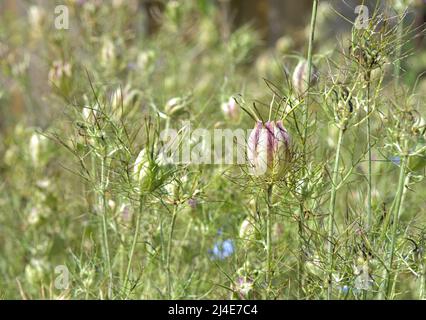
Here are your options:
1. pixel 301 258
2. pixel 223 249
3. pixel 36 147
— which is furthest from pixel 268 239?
pixel 36 147

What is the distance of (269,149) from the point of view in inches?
28.6

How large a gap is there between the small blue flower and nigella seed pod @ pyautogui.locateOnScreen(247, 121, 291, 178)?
0.93ft

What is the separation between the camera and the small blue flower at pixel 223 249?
102cm

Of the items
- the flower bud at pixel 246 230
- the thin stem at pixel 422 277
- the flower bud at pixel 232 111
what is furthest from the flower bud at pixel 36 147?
the thin stem at pixel 422 277

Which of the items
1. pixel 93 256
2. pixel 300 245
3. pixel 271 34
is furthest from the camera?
pixel 271 34

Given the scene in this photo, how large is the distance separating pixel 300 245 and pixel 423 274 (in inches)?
6.0

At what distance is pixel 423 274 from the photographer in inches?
30.4

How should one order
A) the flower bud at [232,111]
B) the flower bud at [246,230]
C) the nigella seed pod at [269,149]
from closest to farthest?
the nigella seed pod at [269,149] → the flower bud at [246,230] → the flower bud at [232,111]

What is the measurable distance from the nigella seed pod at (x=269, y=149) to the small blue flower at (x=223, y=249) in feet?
0.93

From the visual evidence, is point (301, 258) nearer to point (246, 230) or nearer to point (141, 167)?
point (246, 230)

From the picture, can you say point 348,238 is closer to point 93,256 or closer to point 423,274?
point 423,274

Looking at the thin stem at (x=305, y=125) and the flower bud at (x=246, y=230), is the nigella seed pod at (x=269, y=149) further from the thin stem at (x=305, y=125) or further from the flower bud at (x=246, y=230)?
the flower bud at (x=246, y=230)

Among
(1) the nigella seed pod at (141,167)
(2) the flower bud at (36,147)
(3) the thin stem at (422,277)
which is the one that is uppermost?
(2) the flower bud at (36,147)

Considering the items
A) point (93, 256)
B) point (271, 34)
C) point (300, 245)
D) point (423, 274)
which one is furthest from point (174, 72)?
point (271, 34)
